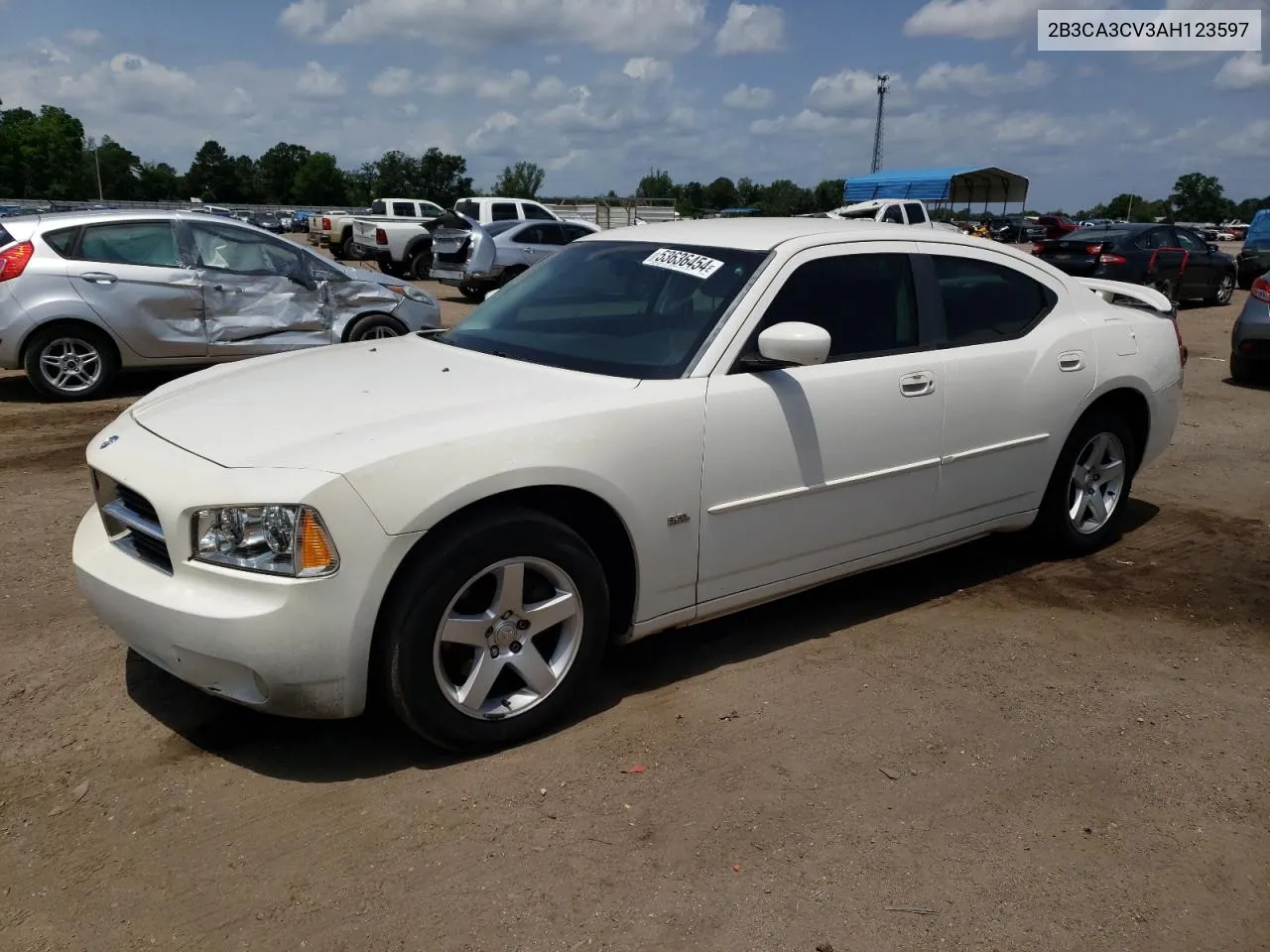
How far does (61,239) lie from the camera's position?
27.2ft

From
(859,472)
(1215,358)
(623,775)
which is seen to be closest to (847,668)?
(859,472)

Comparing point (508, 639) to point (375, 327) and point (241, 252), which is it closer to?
point (375, 327)

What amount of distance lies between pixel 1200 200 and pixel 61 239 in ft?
424

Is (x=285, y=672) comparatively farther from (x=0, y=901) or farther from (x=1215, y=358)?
(x=1215, y=358)

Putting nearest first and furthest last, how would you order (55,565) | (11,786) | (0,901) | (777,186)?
(0,901) → (11,786) → (55,565) → (777,186)

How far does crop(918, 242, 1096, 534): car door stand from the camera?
432 centimetres

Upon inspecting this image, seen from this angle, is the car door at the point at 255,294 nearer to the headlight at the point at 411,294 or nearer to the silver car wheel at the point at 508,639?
the headlight at the point at 411,294

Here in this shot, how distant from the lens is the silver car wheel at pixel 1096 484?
5.07m

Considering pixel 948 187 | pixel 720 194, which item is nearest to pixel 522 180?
pixel 720 194

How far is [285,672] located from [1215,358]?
42.4ft

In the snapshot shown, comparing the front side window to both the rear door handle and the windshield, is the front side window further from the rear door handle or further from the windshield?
the rear door handle

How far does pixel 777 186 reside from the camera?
288 feet

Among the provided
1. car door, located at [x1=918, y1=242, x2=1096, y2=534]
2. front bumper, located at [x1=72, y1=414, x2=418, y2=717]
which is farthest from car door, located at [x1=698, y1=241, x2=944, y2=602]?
front bumper, located at [x1=72, y1=414, x2=418, y2=717]

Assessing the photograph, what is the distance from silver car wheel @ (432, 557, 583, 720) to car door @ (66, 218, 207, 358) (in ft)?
21.6
